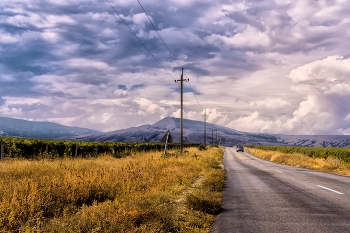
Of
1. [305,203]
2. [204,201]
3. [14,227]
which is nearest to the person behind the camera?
[14,227]

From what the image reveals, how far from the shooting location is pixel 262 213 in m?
8.28

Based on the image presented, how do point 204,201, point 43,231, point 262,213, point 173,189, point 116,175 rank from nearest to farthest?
1. point 43,231
2. point 262,213
3. point 204,201
4. point 173,189
5. point 116,175

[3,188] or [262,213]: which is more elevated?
[3,188]

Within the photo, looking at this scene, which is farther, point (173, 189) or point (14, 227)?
point (173, 189)

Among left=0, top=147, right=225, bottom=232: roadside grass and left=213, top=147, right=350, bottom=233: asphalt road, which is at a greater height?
left=0, top=147, right=225, bottom=232: roadside grass

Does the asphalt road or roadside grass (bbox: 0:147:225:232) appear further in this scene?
the asphalt road

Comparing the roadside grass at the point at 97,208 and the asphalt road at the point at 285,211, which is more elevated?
the roadside grass at the point at 97,208

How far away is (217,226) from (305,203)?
13.3ft

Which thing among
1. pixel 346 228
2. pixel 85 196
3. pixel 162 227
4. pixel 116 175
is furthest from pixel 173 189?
pixel 346 228

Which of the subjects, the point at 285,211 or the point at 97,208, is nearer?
the point at 97,208

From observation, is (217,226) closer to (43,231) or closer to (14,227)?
(43,231)

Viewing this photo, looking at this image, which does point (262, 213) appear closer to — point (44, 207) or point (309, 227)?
point (309, 227)

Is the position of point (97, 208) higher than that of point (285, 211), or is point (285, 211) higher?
point (97, 208)

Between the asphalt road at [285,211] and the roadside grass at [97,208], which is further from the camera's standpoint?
the asphalt road at [285,211]
